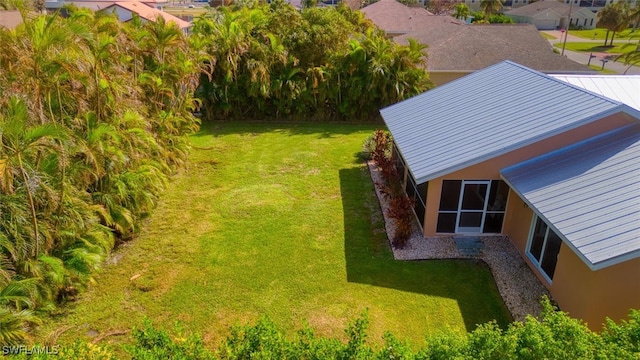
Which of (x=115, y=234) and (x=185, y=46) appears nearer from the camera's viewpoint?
(x=115, y=234)

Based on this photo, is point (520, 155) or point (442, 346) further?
point (520, 155)

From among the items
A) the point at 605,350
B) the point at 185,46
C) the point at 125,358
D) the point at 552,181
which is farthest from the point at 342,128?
the point at 605,350

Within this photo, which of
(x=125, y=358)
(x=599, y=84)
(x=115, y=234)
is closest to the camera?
(x=125, y=358)

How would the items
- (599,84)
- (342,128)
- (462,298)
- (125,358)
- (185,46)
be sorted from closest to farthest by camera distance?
(125,358) → (462,298) → (599,84) → (185,46) → (342,128)

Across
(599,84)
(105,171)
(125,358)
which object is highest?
(599,84)

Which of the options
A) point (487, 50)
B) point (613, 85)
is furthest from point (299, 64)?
point (613, 85)

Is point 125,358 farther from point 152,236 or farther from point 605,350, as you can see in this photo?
point 605,350

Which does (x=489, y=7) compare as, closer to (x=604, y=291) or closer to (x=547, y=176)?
(x=547, y=176)
